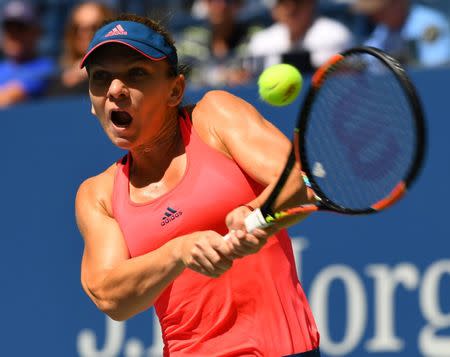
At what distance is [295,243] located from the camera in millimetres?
6379

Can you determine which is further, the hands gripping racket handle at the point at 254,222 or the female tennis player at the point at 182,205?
the female tennis player at the point at 182,205

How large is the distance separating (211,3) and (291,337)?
4146 mm

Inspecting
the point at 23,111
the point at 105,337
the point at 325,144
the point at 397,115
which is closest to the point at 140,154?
the point at 325,144

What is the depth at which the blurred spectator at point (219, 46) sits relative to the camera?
6.85 m

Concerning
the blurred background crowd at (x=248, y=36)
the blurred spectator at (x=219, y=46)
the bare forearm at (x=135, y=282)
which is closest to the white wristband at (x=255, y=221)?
the bare forearm at (x=135, y=282)

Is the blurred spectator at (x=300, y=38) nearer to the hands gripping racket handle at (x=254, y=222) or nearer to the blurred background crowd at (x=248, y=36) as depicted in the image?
the blurred background crowd at (x=248, y=36)

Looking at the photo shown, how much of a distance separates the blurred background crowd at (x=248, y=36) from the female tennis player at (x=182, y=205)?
1.87m

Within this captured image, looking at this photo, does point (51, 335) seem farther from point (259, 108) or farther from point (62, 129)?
point (259, 108)

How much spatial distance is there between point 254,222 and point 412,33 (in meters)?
3.20

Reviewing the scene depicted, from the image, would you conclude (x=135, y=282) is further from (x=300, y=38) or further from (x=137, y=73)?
(x=300, y=38)

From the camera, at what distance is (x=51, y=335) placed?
7.16 metres

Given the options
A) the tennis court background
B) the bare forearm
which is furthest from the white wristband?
the tennis court background

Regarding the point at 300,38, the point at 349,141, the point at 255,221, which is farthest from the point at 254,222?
the point at 300,38

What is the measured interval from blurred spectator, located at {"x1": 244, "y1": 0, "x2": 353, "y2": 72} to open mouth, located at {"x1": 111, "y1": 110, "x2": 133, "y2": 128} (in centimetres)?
281
